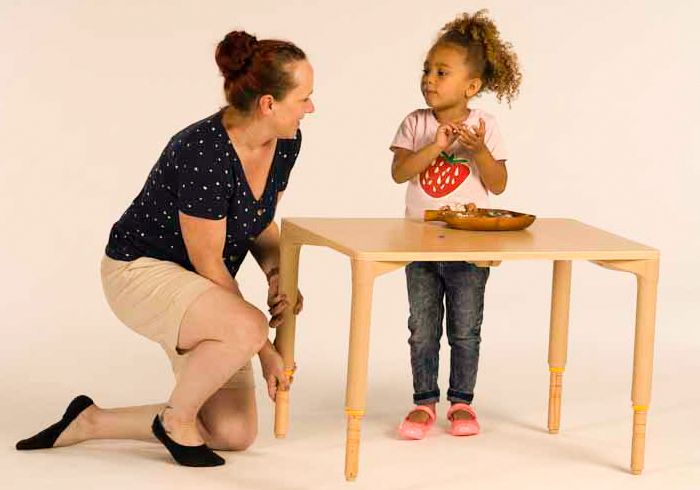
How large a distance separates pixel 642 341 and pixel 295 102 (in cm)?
104

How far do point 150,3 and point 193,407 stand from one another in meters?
2.62

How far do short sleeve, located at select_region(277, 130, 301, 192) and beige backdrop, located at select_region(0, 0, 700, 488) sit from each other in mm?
1023

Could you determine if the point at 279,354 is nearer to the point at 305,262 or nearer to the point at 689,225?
the point at 305,262

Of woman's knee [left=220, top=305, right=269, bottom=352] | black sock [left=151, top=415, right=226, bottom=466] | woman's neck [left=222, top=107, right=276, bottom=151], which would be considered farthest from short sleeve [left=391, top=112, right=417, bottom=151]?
black sock [left=151, top=415, right=226, bottom=466]

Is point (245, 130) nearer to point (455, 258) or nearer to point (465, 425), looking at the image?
point (455, 258)

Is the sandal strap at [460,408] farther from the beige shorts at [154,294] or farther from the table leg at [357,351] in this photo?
the beige shorts at [154,294]

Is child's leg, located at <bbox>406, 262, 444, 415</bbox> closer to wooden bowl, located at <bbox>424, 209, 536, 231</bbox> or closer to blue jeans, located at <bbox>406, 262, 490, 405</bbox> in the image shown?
blue jeans, located at <bbox>406, 262, 490, 405</bbox>

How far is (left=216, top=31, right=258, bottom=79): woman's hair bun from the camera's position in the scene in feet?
13.0

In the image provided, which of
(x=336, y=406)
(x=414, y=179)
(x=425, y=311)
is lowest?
(x=336, y=406)

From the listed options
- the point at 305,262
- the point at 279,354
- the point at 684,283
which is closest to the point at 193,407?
the point at 279,354

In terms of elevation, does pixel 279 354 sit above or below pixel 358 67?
below

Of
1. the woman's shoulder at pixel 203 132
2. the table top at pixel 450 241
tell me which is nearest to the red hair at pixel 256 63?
the woman's shoulder at pixel 203 132

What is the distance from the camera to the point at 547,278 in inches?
251

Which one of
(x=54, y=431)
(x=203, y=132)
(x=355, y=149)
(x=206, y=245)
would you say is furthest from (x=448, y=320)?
(x=355, y=149)
